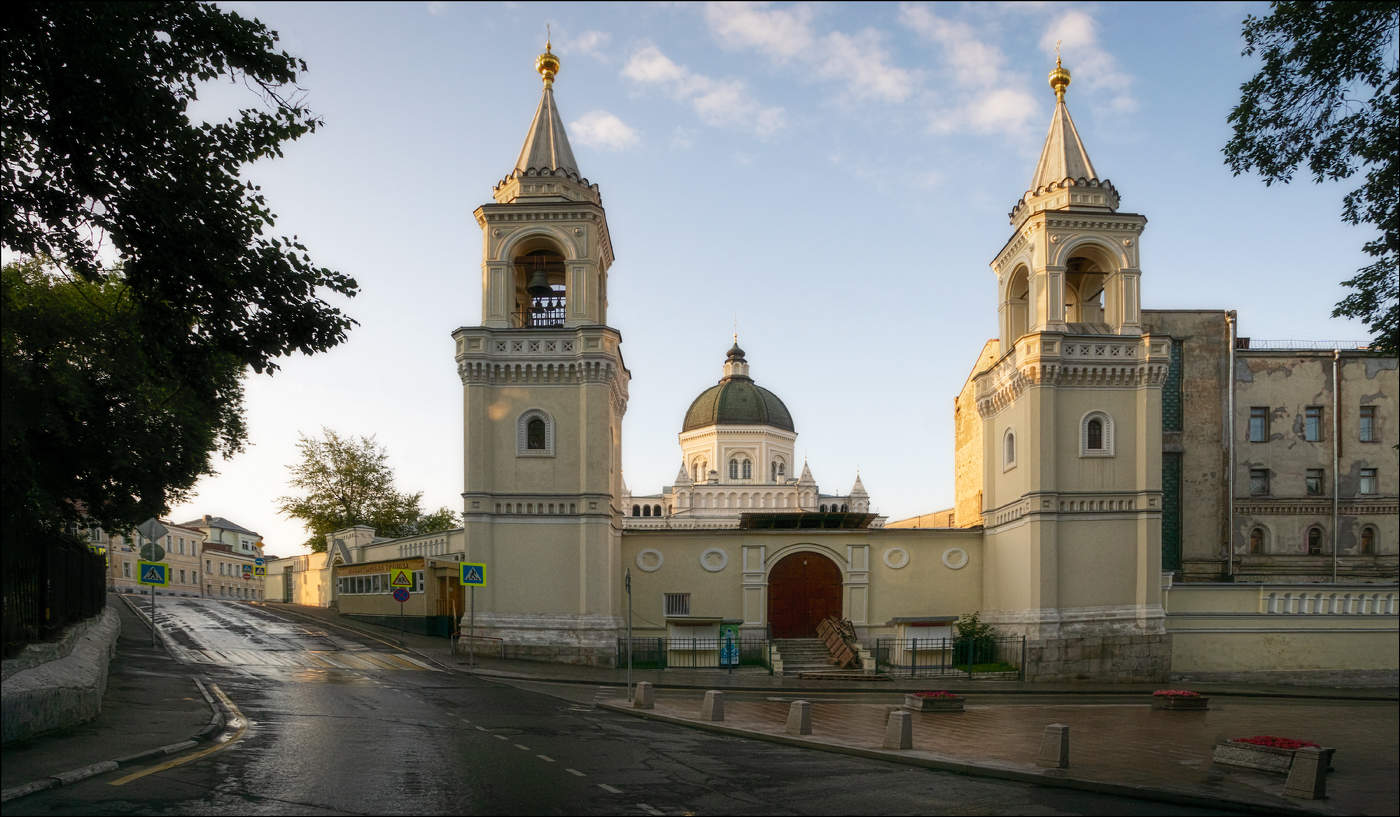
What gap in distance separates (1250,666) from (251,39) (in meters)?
32.6

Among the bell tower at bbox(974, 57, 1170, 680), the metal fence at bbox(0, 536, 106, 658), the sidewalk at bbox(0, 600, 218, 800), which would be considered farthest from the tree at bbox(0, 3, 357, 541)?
the bell tower at bbox(974, 57, 1170, 680)

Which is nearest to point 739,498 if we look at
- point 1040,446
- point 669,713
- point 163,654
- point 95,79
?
point 1040,446

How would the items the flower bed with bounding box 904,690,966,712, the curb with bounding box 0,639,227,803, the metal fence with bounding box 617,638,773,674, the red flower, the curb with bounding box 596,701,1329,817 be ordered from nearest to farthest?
the curb with bounding box 0,639,227,803 < the curb with bounding box 596,701,1329,817 < the red flower < the flower bed with bounding box 904,690,966,712 < the metal fence with bounding box 617,638,773,674

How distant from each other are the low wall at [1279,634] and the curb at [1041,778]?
20359 mm

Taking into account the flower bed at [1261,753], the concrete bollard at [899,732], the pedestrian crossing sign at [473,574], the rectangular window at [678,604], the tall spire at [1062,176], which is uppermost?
the tall spire at [1062,176]

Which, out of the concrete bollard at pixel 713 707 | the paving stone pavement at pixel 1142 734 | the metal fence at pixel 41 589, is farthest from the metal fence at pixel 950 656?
the metal fence at pixel 41 589

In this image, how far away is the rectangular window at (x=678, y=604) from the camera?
119ft

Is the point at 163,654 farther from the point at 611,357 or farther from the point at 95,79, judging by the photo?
the point at 95,79

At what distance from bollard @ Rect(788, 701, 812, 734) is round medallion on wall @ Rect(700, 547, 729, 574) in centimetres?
1714

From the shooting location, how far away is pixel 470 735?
57.2 feet

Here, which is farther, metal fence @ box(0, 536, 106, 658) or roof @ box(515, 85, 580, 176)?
roof @ box(515, 85, 580, 176)

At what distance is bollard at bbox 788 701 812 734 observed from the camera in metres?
19.0

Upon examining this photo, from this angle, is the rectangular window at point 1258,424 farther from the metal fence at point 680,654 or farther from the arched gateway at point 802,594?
the metal fence at point 680,654

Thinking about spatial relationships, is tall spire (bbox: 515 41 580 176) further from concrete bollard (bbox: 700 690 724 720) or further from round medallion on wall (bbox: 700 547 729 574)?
concrete bollard (bbox: 700 690 724 720)
